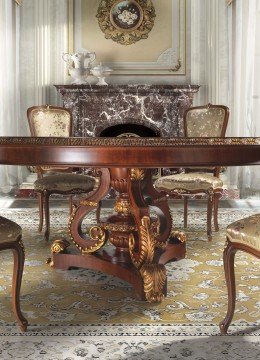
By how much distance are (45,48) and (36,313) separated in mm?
4093

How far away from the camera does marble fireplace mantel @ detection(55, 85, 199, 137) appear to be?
5488 millimetres

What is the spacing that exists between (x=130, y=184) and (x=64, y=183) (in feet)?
3.42

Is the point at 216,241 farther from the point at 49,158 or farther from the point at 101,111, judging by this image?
the point at 101,111

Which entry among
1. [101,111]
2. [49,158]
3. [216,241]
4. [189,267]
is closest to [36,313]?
[49,158]

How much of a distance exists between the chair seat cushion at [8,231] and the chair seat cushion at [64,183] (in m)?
1.44

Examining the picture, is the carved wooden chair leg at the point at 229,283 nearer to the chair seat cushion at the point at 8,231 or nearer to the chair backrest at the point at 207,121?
the chair seat cushion at the point at 8,231

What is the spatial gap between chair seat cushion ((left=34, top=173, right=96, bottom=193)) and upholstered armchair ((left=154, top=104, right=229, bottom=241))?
1.58 feet

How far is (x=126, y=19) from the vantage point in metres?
5.86

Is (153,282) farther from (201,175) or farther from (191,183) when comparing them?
(201,175)

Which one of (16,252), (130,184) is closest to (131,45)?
(130,184)

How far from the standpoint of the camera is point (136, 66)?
5.85 metres

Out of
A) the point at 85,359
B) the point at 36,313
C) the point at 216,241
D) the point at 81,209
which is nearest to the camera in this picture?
the point at 85,359

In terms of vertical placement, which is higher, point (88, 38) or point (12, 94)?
point (88, 38)

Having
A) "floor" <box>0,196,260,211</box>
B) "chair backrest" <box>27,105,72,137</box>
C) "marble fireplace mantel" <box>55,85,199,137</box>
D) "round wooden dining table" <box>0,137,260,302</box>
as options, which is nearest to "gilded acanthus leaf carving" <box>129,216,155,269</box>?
"round wooden dining table" <box>0,137,260,302</box>
